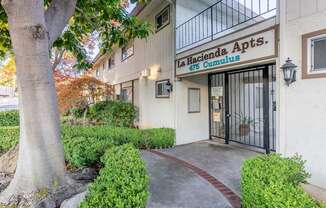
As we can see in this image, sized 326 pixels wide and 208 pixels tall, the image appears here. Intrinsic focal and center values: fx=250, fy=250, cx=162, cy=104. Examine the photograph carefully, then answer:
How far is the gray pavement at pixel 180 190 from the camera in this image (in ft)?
13.9

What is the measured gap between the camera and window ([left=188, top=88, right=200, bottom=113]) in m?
9.62

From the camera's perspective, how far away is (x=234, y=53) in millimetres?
6500

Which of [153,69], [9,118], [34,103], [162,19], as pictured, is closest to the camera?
[34,103]

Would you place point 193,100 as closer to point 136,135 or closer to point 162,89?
point 162,89

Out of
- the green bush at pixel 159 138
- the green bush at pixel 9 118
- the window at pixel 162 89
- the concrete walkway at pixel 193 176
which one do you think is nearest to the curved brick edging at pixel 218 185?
the concrete walkway at pixel 193 176

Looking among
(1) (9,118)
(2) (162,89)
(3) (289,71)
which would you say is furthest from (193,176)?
(1) (9,118)

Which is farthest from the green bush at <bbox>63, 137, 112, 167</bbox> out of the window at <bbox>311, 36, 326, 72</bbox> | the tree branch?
the window at <bbox>311, 36, 326, 72</bbox>

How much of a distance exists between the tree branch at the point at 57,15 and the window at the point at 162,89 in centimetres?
521

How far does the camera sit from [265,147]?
7492 millimetres

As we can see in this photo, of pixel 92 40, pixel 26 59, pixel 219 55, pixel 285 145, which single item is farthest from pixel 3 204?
pixel 92 40

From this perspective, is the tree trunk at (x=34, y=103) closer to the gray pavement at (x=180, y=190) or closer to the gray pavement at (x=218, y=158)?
the gray pavement at (x=180, y=190)

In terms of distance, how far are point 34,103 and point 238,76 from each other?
6552 mm

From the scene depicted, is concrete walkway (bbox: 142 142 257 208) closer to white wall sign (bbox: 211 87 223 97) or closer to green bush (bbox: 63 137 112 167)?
green bush (bbox: 63 137 112 167)

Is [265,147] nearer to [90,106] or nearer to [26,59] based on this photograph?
[26,59]
